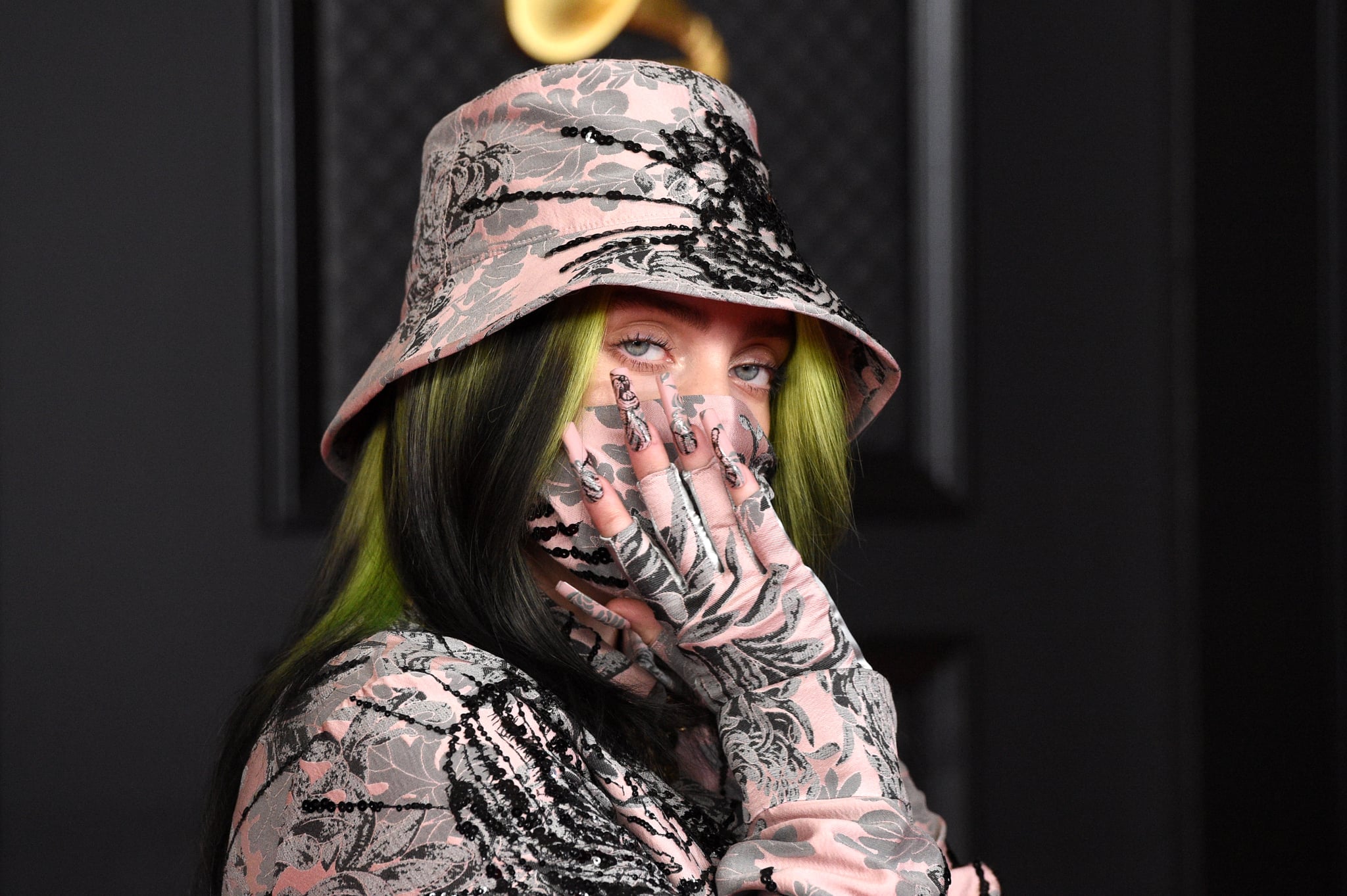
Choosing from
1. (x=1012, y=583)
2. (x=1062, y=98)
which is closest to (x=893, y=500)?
(x=1012, y=583)

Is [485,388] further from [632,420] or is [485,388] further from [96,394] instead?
[96,394]

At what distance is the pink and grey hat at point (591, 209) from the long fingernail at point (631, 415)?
0.24 feet

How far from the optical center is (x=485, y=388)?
930 millimetres

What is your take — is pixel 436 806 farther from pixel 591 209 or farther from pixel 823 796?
pixel 591 209

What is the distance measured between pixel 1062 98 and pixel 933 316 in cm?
34

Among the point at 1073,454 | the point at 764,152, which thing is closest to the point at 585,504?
the point at 764,152

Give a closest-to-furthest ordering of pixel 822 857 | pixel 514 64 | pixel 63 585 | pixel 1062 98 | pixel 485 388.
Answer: pixel 822 857
pixel 485 388
pixel 63 585
pixel 514 64
pixel 1062 98

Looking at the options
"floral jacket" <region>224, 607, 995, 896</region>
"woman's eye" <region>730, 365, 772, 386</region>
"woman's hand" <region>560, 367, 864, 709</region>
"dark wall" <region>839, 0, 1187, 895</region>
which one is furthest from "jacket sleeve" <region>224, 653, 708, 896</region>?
"dark wall" <region>839, 0, 1187, 895</region>

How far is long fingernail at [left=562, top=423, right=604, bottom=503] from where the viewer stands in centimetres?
89

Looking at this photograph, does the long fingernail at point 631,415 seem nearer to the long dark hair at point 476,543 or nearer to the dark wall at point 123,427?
the long dark hair at point 476,543

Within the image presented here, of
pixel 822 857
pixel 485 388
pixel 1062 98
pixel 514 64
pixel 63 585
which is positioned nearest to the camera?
pixel 822 857

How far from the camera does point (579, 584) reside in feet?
3.15

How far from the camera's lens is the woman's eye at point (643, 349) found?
95cm

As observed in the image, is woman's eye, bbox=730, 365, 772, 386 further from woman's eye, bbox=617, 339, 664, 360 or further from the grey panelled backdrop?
the grey panelled backdrop
